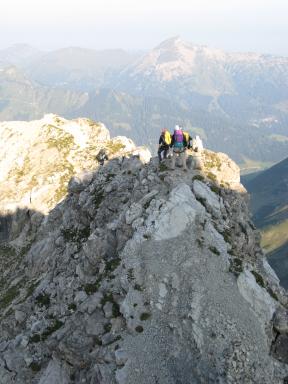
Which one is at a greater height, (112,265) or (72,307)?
(112,265)

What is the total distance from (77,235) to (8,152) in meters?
54.7

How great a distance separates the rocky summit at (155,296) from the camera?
32.0 m

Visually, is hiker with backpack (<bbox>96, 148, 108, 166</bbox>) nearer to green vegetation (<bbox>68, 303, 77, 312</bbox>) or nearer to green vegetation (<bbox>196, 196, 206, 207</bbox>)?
green vegetation (<bbox>196, 196, 206, 207</bbox>)

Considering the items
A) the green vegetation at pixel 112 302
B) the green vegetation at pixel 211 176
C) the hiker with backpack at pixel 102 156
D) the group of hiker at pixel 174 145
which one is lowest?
the hiker with backpack at pixel 102 156

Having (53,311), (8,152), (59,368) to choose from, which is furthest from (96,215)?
(8,152)

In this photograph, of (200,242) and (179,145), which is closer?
(200,242)

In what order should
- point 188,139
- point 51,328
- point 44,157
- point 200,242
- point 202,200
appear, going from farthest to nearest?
point 44,157 < point 188,139 < point 202,200 < point 51,328 < point 200,242

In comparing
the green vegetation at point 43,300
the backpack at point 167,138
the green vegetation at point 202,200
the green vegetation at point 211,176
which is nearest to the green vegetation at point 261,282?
the green vegetation at point 202,200

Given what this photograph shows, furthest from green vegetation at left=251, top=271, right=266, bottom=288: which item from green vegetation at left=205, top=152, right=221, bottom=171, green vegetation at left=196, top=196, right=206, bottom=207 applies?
green vegetation at left=205, top=152, right=221, bottom=171

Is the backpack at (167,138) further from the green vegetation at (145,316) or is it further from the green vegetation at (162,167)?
the green vegetation at (145,316)

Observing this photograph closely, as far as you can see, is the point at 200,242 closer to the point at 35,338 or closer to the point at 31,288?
the point at 35,338

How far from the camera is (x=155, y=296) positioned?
3516cm


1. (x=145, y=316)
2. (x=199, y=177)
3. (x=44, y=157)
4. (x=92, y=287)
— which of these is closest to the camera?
(x=145, y=316)

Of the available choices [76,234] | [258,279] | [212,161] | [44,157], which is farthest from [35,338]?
[44,157]
